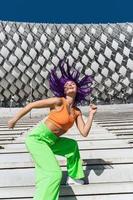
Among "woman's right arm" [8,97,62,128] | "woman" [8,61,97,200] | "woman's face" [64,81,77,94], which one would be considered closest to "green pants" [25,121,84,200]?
"woman" [8,61,97,200]

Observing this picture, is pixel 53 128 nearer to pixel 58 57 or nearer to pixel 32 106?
pixel 32 106

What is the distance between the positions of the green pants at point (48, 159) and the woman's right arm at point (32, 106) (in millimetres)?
124

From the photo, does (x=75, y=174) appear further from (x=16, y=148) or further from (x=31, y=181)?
(x=16, y=148)

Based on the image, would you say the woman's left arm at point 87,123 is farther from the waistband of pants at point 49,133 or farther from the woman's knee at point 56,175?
the woman's knee at point 56,175

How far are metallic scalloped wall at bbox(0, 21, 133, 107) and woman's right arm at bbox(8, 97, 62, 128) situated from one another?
74.7ft

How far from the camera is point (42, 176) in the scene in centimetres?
312

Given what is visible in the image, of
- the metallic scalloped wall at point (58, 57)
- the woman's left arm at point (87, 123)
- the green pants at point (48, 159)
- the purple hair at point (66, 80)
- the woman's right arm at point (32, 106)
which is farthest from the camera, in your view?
the metallic scalloped wall at point (58, 57)

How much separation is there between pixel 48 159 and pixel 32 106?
1.13ft

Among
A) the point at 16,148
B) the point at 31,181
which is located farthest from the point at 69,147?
the point at 16,148

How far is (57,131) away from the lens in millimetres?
3383

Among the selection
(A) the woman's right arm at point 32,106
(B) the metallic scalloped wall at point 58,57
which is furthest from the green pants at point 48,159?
(B) the metallic scalloped wall at point 58,57

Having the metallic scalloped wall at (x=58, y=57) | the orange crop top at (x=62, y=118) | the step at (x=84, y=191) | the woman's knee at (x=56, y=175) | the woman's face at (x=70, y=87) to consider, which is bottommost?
the step at (x=84, y=191)

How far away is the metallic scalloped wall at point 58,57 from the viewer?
1049 inches

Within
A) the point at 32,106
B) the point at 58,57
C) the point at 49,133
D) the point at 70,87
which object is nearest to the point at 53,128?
the point at 49,133
